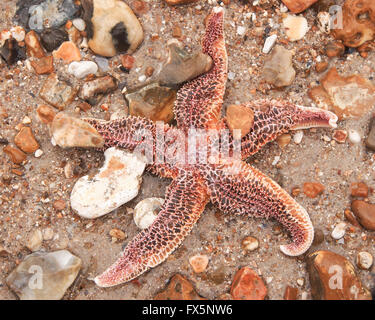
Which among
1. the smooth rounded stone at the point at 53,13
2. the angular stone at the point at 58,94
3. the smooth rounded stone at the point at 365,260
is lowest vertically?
the smooth rounded stone at the point at 365,260

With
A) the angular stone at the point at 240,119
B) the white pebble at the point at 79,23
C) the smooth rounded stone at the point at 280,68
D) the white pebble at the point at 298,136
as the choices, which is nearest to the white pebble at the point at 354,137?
the white pebble at the point at 298,136

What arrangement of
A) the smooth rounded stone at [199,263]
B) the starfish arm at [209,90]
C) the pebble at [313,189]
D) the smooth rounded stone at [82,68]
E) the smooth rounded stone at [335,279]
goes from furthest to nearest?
the smooth rounded stone at [82,68] < the pebble at [313,189] < the smooth rounded stone at [199,263] < the starfish arm at [209,90] < the smooth rounded stone at [335,279]

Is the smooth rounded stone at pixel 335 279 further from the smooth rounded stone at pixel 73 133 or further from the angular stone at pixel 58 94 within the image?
the angular stone at pixel 58 94

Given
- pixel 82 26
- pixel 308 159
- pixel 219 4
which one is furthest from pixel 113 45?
pixel 308 159

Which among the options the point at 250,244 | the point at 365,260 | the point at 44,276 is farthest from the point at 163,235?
the point at 365,260

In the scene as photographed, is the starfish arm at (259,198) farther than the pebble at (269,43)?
No
